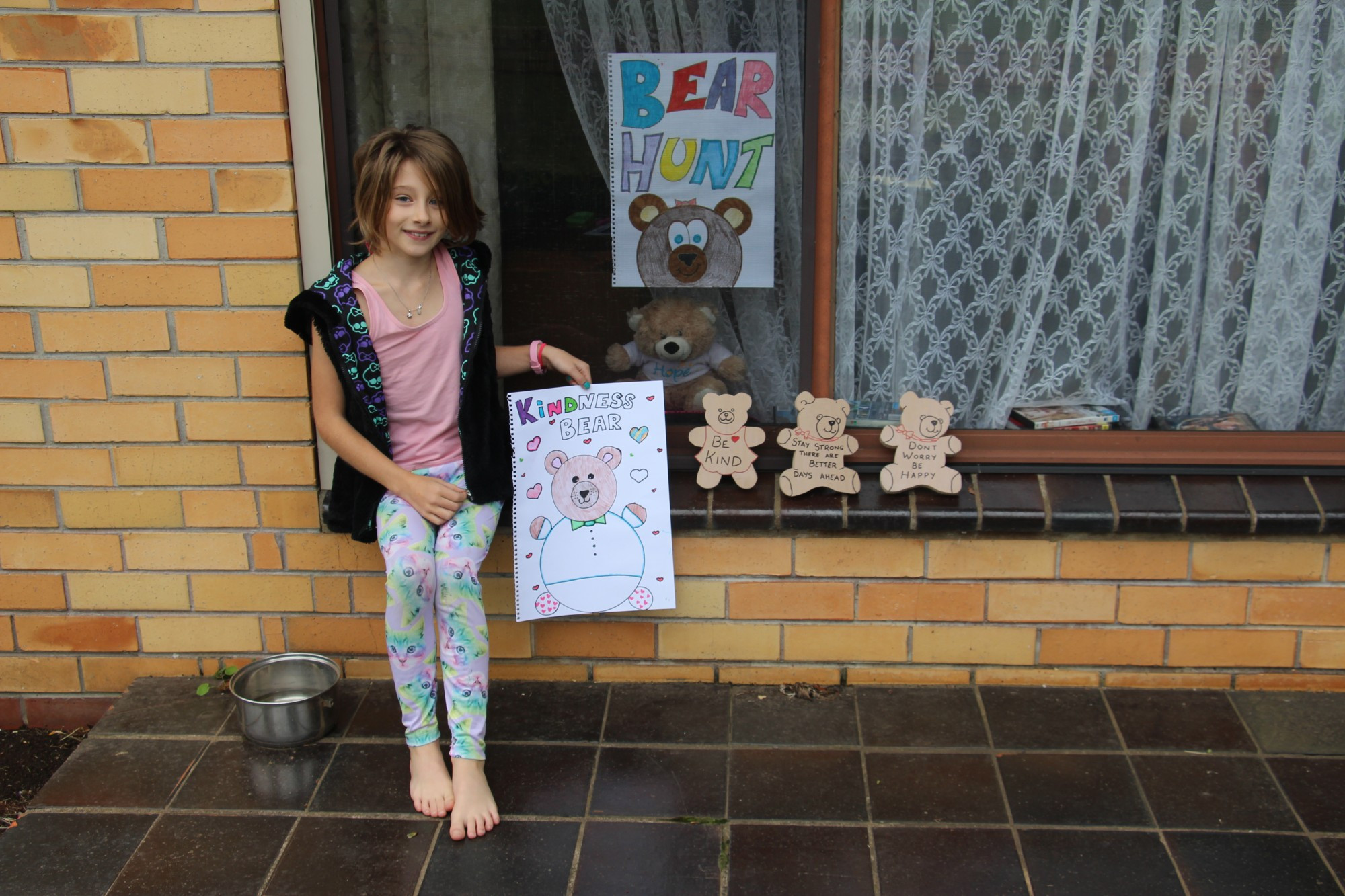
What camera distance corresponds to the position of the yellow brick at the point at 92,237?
3.03 m

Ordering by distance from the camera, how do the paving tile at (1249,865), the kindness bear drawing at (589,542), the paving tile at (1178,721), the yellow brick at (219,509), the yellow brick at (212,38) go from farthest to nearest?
the yellow brick at (219,509)
the kindness bear drawing at (589,542)
the paving tile at (1178,721)
the yellow brick at (212,38)
the paving tile at (1249,865)

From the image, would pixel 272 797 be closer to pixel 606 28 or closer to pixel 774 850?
pixel 774 850

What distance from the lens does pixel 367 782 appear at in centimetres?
291

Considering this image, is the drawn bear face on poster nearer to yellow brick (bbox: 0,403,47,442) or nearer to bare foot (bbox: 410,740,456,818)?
bare foot (bbox: 410,740,456,818)

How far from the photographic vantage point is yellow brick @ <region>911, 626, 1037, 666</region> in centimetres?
325

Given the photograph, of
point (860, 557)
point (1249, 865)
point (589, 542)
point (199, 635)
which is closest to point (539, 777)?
point (589, 542)

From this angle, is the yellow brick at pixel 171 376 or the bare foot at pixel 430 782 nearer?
the bare foot at pixel 430 782

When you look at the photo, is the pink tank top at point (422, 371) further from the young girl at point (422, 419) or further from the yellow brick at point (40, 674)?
the yellow brick at point (40, 674)

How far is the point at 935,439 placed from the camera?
317 cm

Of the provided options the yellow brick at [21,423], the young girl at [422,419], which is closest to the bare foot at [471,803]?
the young girl at [422,419]

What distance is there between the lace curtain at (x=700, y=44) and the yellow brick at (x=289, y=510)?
1.25 m

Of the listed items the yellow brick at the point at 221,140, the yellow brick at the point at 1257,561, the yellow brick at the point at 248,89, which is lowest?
the yellow brick at the point at 1257,561

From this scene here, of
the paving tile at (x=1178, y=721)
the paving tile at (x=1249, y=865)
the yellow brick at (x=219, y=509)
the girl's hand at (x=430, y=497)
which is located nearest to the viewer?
the paving tile at (x=1249, y=865)

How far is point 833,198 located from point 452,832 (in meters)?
1.93
